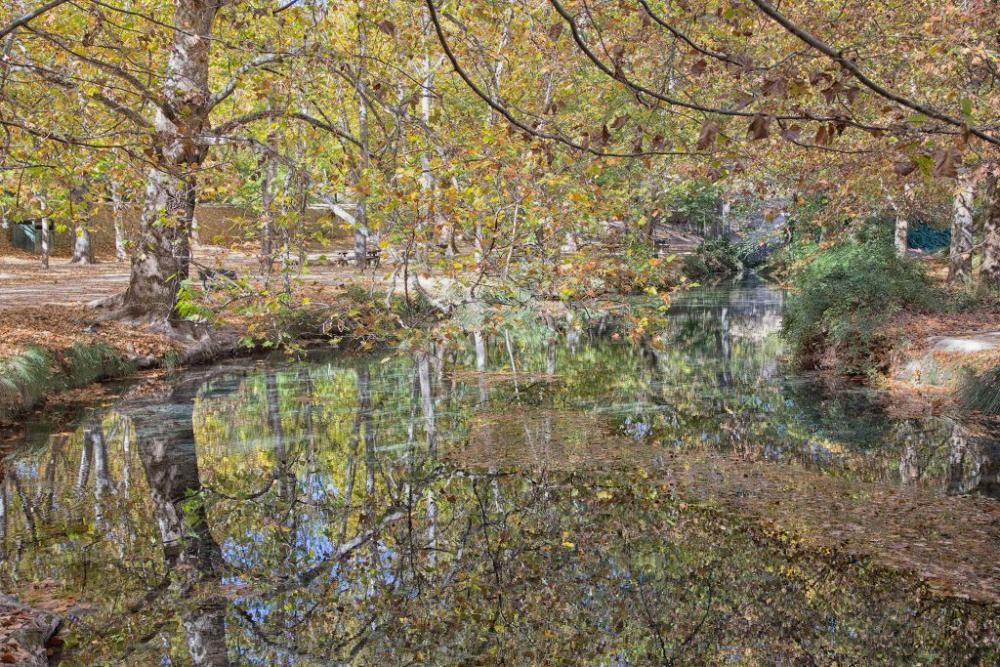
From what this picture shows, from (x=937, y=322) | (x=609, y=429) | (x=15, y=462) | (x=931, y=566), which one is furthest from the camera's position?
(x=937, y=322)

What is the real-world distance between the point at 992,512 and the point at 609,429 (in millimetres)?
4225

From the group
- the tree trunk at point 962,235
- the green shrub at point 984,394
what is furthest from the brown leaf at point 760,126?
the tree trunk at point 962,235

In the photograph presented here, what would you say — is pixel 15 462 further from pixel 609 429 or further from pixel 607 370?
pixel 607 370

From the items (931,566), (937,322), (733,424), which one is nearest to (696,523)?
(931,566)

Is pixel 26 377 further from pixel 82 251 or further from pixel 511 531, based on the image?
pixel 82 251

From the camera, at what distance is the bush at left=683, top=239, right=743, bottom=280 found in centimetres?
3703

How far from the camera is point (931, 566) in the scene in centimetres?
593

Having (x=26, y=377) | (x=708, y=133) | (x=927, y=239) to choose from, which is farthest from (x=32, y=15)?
(x=927, y=239)

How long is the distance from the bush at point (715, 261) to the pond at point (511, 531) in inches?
981

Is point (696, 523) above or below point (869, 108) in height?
below

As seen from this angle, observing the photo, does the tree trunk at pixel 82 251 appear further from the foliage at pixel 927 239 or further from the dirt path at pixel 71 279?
the foliage at pixel 927 239

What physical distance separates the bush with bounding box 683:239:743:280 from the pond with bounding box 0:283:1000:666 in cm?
2493

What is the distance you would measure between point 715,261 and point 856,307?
26.3 m

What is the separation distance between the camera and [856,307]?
46.0 feet
